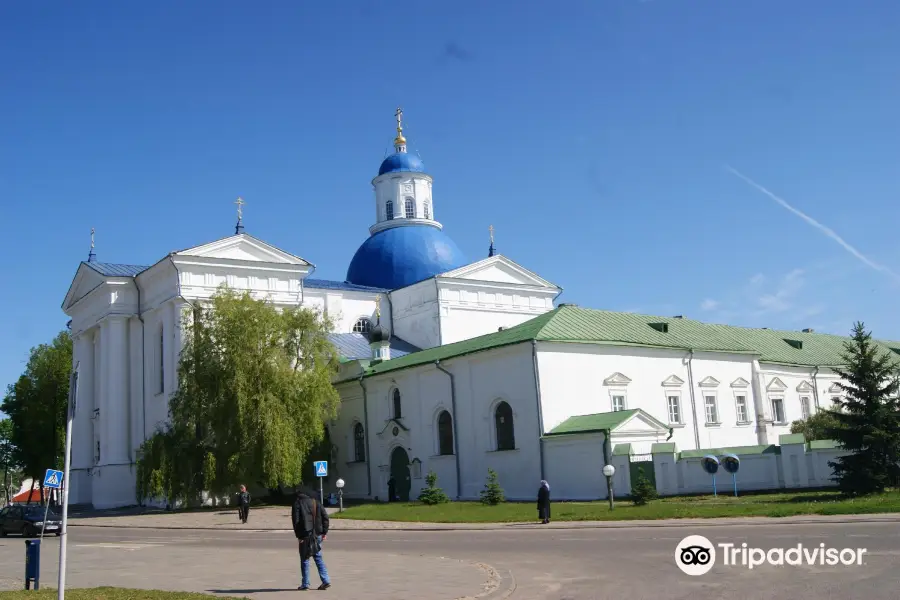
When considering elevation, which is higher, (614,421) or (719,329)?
(719,329)

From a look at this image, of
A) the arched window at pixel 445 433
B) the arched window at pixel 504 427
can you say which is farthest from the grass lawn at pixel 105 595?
the arched window at pixel 445 433

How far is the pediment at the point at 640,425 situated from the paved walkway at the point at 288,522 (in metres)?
7.97

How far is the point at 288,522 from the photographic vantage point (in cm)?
3112

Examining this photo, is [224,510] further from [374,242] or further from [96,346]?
[374,242]

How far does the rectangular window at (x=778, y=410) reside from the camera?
45.0 meters

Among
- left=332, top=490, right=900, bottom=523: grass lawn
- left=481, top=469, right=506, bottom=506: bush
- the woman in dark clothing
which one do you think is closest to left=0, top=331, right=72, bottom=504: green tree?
left=332, top=490, right=900, bottom=523: grass lawn

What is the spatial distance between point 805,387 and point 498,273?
59.8ft

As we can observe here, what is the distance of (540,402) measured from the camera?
111 ft

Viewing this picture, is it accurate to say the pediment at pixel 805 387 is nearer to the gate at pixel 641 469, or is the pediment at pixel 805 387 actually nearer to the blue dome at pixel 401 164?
the gate at pixel 641 469

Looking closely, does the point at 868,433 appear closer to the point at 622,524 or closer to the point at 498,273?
the point at 622,524

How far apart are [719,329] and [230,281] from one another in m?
25.8

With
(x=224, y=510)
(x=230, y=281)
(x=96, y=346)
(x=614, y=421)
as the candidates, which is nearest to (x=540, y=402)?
(x=614, y=421)

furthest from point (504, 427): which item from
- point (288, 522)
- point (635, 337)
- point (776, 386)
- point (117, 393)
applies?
point (117, 393)

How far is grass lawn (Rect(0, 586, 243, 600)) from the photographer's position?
39.6ft
